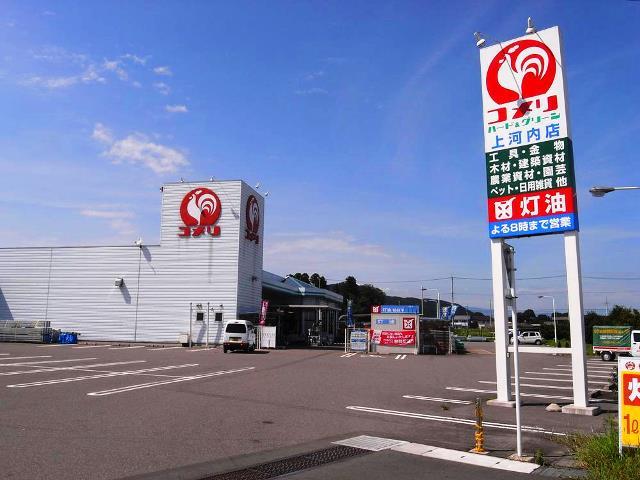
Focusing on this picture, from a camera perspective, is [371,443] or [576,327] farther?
[576,327]

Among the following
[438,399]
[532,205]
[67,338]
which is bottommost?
[438,399]

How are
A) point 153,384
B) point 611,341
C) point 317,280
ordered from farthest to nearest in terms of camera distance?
point 317,280 < point 611,341 < point 153,384

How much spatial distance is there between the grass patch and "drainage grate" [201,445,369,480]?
295 centimetres

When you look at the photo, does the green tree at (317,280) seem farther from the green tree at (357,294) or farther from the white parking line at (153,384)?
the white parking line at (153,384)

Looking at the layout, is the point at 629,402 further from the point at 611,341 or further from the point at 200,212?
the point at 200,212

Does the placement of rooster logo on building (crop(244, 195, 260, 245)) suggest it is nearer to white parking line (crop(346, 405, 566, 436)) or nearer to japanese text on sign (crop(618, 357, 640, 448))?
white parking line (crop(346, 405, 566, 436))

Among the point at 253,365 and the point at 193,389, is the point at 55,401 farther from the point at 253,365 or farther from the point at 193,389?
the point at 253,365

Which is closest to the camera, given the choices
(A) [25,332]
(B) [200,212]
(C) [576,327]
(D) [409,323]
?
(C) [576,327]

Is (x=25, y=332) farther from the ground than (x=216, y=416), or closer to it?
farther from the ground

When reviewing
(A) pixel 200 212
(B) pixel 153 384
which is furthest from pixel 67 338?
(B) pixel 153 384

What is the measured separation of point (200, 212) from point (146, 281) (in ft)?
22.2

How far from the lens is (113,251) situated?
4200 centimetres

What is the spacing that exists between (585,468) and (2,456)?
7.60 m

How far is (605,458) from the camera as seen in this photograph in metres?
6.60
